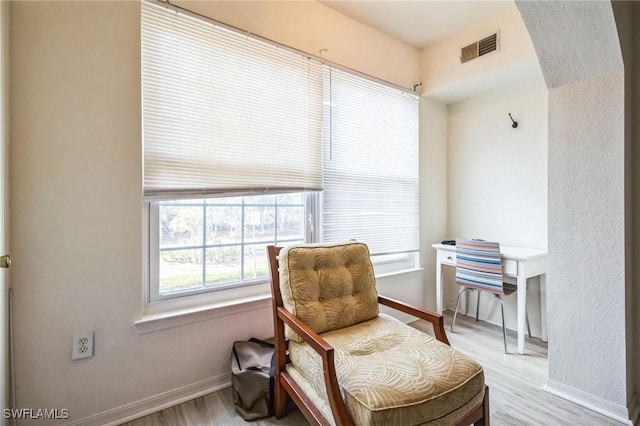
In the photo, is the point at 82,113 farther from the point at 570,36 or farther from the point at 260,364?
the point at 570,36

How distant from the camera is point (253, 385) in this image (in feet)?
5.25

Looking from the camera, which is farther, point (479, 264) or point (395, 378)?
point (479, 264)

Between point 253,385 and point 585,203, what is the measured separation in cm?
208

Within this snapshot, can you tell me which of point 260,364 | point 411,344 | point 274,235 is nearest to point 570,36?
point 411,344

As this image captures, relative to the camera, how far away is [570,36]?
1.52 m

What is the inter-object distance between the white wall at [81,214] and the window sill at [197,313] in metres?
0.04

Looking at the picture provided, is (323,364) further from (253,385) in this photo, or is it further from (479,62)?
(479,62)

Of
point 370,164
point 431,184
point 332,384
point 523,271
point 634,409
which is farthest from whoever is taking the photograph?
point 431,184

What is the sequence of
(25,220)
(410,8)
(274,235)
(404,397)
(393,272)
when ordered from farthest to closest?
(393,272) < (410,8) < (274,235) < (25,220) < (404,397)

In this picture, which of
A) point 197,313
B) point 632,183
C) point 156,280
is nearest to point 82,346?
point 156,280

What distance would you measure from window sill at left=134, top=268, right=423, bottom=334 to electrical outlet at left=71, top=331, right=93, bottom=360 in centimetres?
20

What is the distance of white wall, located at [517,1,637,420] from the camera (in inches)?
60.1

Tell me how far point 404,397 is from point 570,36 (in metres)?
1.90

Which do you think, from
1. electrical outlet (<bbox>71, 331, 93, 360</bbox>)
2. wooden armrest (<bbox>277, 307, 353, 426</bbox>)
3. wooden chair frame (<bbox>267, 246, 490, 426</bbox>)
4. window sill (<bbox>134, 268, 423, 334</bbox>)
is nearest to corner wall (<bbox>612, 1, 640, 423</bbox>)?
wooden chair frame (<bbox>267, 246, 490, 426</bbox>)
